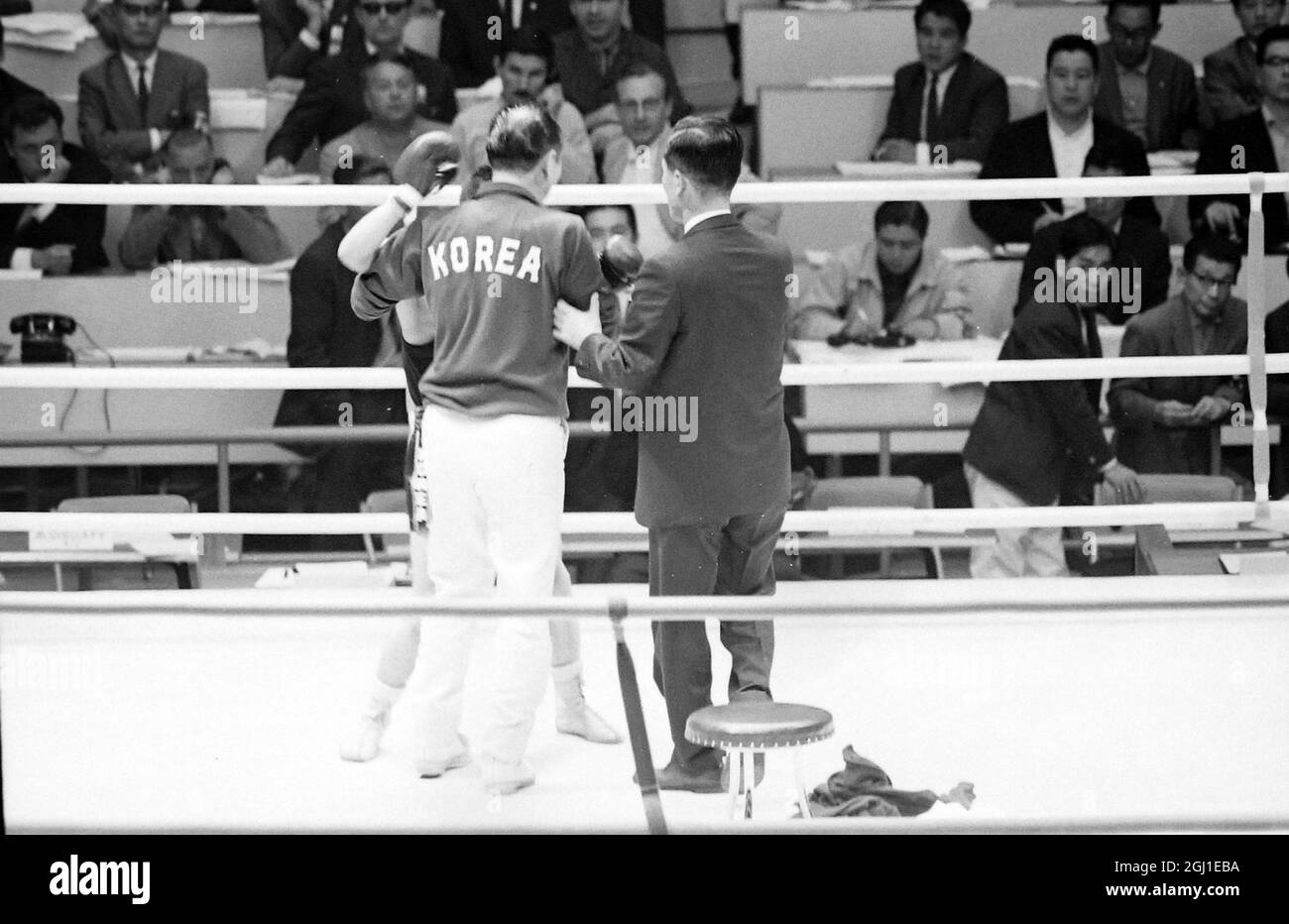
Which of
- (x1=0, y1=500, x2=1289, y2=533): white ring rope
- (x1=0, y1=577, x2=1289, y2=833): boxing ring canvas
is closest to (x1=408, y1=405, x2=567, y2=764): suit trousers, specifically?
(x1=0, y1=577, x2=1289, y2=833): boxing ring canvas

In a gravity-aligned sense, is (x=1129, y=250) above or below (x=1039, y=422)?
above

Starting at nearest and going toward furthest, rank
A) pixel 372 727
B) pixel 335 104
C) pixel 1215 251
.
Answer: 1. pixel 372 727
2. pixel 1215 251
3. pixel 335 104

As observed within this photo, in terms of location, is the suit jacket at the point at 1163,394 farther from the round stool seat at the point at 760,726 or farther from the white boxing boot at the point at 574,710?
the round stool seat at the point at 760,726

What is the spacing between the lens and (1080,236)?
4.27m

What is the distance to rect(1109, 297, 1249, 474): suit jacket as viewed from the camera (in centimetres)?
423

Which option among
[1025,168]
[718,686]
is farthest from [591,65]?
[718,686]

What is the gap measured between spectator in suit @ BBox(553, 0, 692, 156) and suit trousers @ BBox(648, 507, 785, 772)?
8.92ft

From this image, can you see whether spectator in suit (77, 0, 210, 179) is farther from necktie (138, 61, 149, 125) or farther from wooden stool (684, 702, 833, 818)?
wooden stool (684, 702, 833, 818)

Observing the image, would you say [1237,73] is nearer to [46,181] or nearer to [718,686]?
[718,686]

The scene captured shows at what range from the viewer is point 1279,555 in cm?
372

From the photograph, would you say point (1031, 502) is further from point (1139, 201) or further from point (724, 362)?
point (724, 362)

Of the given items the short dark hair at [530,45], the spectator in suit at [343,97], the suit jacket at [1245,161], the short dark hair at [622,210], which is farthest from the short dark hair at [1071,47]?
the spectator in suit at [343,97]

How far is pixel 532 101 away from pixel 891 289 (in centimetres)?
108

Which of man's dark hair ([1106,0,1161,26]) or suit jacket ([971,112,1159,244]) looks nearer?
suit jacket ([971,112,1159,244])
